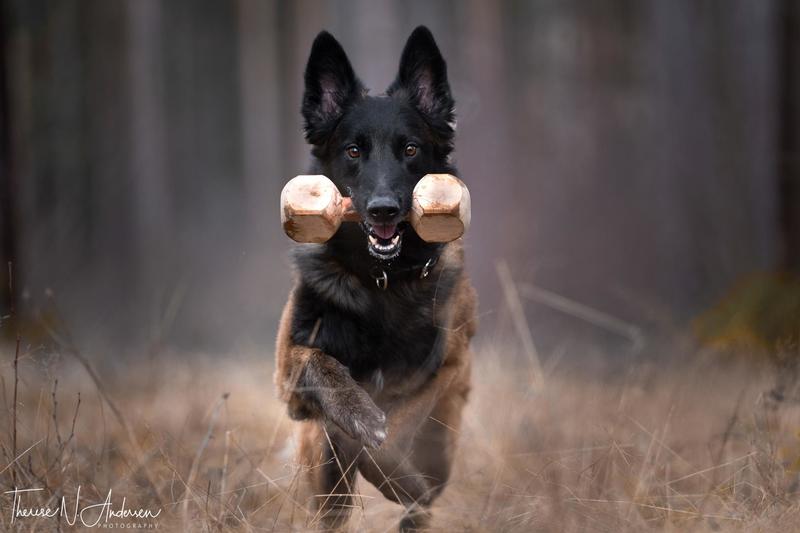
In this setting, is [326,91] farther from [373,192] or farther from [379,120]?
[373,192]

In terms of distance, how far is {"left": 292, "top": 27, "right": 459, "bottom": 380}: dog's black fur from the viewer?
3355 mm

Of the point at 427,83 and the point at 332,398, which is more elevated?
the point at 427,83

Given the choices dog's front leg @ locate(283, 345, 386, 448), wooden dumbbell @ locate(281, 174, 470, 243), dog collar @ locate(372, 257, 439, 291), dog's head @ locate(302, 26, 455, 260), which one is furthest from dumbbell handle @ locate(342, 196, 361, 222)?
dog's front leg @ locate(283, 345, 386, 448)

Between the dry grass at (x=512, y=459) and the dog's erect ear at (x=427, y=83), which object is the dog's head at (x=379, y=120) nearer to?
the dog's erect ear at (x=427, y=83)

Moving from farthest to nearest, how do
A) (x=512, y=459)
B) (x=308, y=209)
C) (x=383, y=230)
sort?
1. (x=512, y=459)
2. (x=383, y=230)
3. (x=308, y=209)

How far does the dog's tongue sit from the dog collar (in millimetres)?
274

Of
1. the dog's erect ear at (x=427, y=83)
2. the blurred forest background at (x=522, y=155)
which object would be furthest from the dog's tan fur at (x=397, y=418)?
the blurred forest background at (x=522, y=155)

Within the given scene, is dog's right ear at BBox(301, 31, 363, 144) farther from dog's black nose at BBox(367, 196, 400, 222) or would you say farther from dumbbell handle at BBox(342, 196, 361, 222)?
dog's black nose at BBox(367, 196, 400, 222)

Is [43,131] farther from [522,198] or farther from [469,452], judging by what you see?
[469,452]

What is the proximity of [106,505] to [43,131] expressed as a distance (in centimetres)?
788

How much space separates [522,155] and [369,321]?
632 centimetres

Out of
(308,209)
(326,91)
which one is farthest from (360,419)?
(326,91)

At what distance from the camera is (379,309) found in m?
3.43

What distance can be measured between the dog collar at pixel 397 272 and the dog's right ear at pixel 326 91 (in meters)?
0.74
